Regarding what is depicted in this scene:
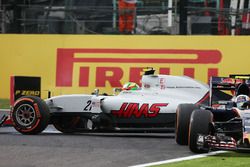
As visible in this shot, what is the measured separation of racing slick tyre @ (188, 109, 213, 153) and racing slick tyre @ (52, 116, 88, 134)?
3371 millimetres

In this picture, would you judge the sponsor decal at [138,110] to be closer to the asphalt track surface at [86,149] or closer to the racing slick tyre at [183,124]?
the asphalt track surface at [86,149]

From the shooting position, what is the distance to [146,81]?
42.4 feet

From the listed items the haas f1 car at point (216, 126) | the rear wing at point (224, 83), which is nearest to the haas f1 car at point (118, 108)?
the rear wing at point (224, 83)

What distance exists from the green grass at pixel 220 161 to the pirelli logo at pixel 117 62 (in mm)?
8963

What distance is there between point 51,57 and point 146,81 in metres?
6.97

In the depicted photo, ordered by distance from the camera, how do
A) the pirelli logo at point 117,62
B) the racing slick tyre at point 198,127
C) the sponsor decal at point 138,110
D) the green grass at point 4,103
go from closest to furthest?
the racing slick tyre at point 198,127 → the sponsor decal at point 138,110 → the green grass at point 4,103 → the pirelli logo at point 117,62

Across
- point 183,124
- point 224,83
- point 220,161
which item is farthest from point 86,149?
point 224,83

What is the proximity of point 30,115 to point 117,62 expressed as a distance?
6686mm

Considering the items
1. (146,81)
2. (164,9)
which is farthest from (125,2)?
(146,81)

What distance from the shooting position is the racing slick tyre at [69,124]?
42.1 ft

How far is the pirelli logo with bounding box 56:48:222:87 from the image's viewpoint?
18.6 meters

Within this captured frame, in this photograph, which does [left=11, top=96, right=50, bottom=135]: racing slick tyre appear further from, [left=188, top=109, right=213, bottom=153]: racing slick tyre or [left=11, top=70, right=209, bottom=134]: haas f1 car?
[left=188, top=109, right=213, bottom=153]: racing slick tyre

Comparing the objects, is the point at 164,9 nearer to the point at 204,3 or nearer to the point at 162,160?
the point at 204,3

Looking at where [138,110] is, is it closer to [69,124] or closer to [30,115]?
[69,124]
